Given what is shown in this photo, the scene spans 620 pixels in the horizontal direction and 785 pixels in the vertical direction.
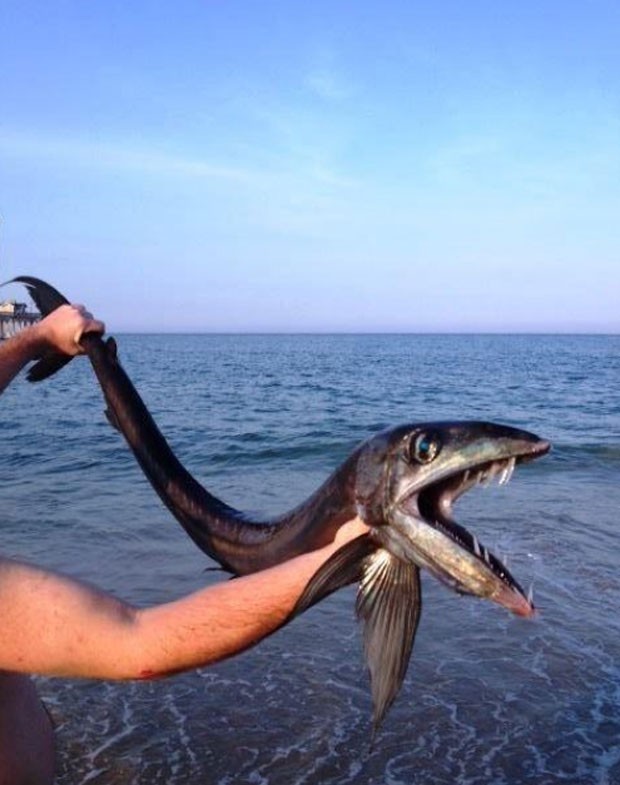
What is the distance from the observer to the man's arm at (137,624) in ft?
7.04

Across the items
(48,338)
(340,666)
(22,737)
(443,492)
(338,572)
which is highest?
(48,338)

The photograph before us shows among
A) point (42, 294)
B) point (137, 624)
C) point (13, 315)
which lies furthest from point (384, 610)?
point (13, 315)

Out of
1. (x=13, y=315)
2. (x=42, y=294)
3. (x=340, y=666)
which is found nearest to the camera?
(x=42, y=294)

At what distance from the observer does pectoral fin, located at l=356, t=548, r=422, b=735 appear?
2.33 m

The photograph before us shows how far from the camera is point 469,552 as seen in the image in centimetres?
214

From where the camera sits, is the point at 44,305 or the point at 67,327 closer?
the point at 67,327

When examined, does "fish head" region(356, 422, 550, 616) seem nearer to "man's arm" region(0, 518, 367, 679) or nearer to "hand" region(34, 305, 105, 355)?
"man's arm" region(0, 518, 367, 679)

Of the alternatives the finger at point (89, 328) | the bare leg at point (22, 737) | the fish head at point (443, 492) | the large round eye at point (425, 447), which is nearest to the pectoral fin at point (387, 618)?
the fish head at point (443, 492)

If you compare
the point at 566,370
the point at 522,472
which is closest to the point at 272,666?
the point at 522,472

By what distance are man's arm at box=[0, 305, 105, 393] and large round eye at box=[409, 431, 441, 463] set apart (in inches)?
72.9

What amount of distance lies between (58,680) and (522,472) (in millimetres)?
9398

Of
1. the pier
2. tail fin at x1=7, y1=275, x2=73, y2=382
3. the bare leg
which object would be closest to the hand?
tail fin at x1=7, y1=275, x2=73, y2=382

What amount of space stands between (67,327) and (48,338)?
92 mm

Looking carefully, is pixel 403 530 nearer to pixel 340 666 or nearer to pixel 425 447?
pixel 425 447
